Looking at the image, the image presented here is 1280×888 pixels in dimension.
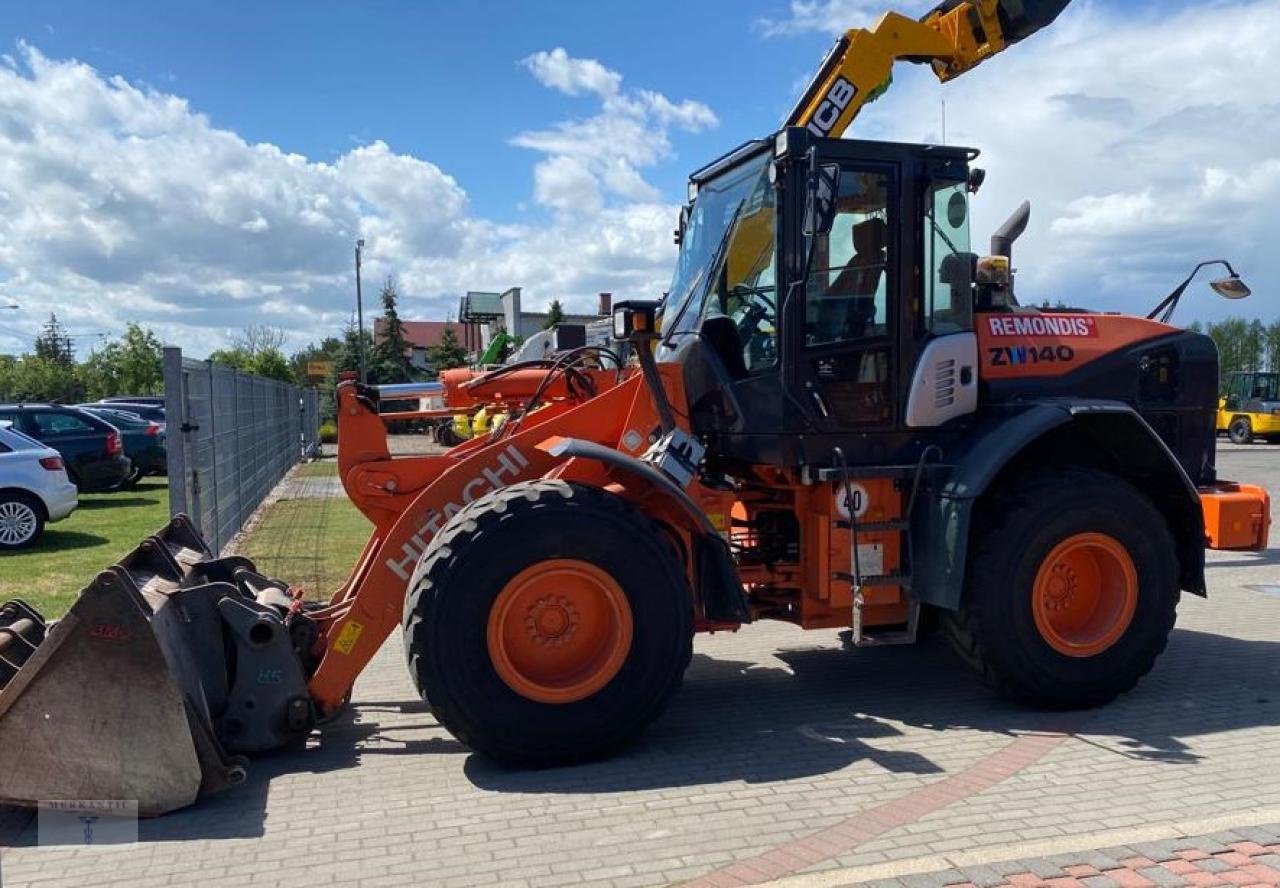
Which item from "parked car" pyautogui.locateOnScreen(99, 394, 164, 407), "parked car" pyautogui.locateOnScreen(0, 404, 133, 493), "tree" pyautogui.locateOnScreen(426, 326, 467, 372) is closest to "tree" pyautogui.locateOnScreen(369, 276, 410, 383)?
"tree" pyautogui.locateOnScreen(426, 326, 467, 372)

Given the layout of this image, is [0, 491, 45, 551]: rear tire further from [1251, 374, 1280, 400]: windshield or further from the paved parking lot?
[1251, 374, 1280, 400]: windshield

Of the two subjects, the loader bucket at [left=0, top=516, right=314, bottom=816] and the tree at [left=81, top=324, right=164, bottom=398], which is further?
the tree at [left=81, top=324, right=164, bottom=398]

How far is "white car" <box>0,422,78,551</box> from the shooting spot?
12.1 meters

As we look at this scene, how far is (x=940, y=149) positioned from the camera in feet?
18.9

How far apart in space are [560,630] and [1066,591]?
2.93 metres

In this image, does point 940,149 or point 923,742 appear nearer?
point 923,742

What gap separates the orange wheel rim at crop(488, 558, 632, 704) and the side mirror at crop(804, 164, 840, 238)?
6.85 ft

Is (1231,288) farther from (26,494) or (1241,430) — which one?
(1241,430)

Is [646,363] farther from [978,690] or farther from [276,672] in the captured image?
[978,690]

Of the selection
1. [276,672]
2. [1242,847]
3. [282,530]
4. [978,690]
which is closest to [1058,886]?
[1242,847]

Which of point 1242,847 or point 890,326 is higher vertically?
point 890,326

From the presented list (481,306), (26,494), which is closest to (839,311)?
(26,494)

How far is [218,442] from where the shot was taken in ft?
35.1

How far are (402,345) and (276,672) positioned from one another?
202ft
